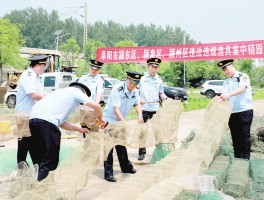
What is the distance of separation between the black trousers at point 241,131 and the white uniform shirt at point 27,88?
2.83m

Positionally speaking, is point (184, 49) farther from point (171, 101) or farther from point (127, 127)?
point (127, 127)

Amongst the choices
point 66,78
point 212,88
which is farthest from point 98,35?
point 66,78

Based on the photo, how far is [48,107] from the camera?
170 inches

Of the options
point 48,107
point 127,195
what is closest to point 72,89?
point 48,107

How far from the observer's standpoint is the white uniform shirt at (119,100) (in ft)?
18.7

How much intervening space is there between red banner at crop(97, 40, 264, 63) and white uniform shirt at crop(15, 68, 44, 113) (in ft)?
34.5

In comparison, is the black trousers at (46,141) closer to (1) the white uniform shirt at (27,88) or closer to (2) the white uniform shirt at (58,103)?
(2) the white uniform shirt at (58,103)

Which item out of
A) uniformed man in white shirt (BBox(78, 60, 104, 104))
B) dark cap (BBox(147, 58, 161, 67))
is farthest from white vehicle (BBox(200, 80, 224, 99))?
uniformed man in white shirt (BBox(78, 60, 104, 104))

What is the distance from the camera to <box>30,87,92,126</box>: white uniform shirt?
4.27 m

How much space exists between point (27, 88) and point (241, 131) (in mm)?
3106

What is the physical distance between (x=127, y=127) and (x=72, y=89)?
4.08 ft

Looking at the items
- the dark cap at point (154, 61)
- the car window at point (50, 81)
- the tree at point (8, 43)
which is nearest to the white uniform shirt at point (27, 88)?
the dark cap at point (154, 61)

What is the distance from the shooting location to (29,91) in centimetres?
505

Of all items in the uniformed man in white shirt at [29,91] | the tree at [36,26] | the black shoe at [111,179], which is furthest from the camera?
the tree at [36,26]
